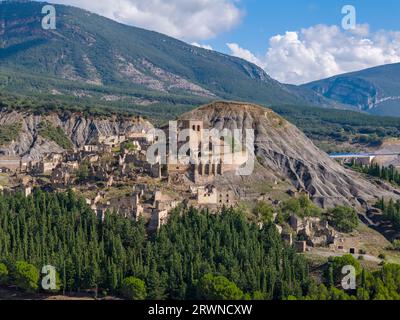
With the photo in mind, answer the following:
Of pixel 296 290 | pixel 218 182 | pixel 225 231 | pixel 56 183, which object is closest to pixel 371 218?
pixel 218 182

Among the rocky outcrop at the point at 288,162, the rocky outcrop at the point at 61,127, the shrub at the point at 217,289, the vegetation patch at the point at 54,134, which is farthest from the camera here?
the vegetation patch at the point at 54,134

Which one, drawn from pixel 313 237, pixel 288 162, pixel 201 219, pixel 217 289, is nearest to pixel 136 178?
pixel 201 219

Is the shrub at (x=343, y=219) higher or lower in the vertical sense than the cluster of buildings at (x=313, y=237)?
higher

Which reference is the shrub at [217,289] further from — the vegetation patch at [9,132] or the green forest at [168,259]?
the vegetation patch at [9,132]

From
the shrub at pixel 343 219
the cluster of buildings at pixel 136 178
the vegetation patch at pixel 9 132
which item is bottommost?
the shrub at pixel 343 219

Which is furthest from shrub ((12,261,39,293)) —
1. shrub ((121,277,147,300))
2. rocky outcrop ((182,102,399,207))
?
rocky outcrop ((182,102,399,207))

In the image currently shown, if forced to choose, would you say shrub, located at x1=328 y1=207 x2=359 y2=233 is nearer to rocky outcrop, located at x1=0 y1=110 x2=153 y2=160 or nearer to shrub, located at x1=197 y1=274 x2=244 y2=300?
shrub, located at x1=197 y1=274 x2=244 y2=300

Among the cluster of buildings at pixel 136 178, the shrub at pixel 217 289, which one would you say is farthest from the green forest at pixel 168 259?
the cluster of buildings at pixel 136 178
